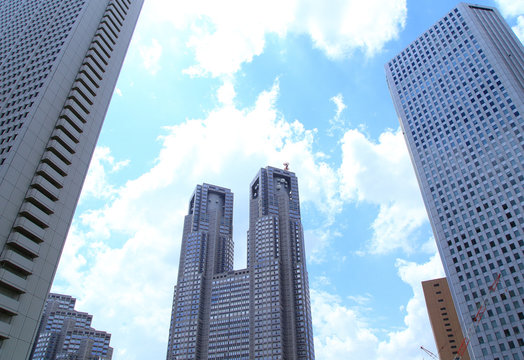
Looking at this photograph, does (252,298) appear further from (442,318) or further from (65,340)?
(65,340)

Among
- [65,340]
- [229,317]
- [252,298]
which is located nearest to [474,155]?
[252,298]

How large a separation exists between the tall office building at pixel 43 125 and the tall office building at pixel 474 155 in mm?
92080

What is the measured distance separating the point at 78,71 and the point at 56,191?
27.0 m

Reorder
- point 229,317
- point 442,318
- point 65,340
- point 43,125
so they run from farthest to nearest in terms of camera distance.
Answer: point 65,340 → point 442,318 → point 229,317 → point 43,125

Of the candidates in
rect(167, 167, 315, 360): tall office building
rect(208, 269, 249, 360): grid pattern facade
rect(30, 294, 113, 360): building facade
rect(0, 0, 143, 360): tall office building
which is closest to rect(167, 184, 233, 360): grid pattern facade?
rect(167, 167, 315, 360): tall office building

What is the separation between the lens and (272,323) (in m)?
163

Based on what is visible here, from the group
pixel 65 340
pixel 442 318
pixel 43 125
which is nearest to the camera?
pixel 43 125

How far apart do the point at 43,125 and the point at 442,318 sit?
174 metres

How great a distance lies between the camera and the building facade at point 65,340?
186m

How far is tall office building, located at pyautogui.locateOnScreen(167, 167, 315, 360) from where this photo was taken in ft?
536

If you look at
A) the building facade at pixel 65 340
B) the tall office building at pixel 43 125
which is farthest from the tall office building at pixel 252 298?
the tall office building at pixel 43 125

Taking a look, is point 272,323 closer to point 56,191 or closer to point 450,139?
point 450,139

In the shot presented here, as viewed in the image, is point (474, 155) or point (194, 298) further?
point (194, 298)

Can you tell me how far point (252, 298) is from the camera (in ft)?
571
